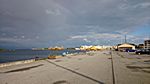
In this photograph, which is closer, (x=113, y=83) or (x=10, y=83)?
(x=113, y=83)

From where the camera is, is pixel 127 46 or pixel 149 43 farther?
pixel 149 43

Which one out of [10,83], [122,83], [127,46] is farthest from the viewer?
[127,46]

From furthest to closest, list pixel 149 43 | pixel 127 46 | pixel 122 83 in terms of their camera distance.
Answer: pixel 149 43 < pixel 127 46 < pixel 122 83

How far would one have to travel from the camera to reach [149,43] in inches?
6289

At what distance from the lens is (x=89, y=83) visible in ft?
37.3

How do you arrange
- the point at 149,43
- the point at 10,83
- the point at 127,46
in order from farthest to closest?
the point at 149,43
the point at 127,46
the point at 10,83

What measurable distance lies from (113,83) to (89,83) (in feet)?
5.19

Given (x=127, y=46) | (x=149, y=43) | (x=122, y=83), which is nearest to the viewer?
(x=122, y=83)

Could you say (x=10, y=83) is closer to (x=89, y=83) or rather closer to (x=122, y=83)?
(x=89, y=83)

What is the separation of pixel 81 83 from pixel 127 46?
118508 millimetres

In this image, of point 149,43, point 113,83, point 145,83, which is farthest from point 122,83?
point 149,43

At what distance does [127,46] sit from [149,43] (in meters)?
48.3

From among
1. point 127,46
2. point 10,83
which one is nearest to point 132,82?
point 10,83

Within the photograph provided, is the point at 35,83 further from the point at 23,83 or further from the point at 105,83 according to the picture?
the point at 105,83
